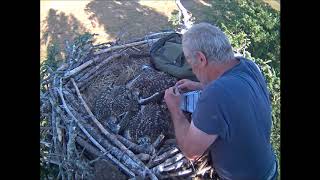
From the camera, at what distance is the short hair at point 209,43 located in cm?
235

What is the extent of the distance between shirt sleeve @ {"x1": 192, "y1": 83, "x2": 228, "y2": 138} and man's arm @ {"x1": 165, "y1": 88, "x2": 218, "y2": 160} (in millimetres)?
32

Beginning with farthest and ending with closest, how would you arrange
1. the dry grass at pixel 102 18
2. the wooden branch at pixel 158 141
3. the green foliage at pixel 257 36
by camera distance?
the dry grass at pixel 102 18, the green foliage at pixel 257 36, the wooden branch at pixel 158 141

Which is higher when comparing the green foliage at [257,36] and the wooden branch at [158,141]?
the wooden branch at [158,141]

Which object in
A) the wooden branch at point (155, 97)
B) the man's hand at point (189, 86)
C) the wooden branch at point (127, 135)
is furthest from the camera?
the wooden branch at point (155, 97)

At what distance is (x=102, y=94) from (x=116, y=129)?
1.28ft

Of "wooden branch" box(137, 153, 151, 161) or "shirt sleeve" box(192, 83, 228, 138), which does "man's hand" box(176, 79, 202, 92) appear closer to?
"wooden branch" box(137, 153, 151, 161)

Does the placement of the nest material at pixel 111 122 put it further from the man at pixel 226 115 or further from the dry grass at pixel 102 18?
the dry grass at pixel 102 18

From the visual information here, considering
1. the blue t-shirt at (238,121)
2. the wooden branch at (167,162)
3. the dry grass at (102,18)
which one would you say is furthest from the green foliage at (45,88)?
the dry grass at (102,18)

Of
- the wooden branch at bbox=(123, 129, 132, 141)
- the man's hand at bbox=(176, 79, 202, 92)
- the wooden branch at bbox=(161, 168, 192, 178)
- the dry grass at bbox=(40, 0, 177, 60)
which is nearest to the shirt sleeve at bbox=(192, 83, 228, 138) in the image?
the man's hand at bbox=(176, 79, 202, 92)

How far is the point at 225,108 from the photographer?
2225mm

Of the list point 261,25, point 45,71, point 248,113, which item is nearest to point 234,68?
point 248,113

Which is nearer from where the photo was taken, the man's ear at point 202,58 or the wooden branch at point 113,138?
the man's ear at point 202,58

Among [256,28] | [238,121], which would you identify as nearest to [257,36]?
[256,28]

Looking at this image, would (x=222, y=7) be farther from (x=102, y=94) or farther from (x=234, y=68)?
(x=234, y=68)
